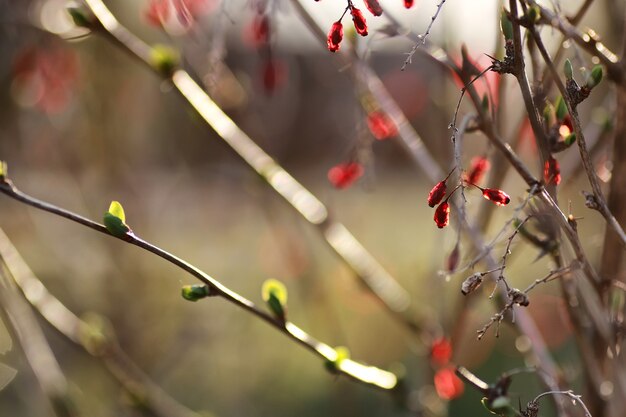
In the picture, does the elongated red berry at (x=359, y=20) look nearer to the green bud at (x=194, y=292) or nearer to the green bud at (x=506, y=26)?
the green bud at (x=506, y=26)

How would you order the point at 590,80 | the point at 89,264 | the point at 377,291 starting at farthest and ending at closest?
→ the point at 89,264, the point at 377,291, the point at 590,80

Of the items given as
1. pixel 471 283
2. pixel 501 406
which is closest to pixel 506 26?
pixel 471 283

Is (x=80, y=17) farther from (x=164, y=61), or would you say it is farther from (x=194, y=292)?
(x=194, y=292)

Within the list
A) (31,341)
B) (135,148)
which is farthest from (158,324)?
(31,341)

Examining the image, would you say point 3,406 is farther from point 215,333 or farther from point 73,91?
point 73,91

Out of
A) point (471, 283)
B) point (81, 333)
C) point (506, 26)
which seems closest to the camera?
point (471, 283)

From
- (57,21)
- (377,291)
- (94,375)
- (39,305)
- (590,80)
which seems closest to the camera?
(590,80)
